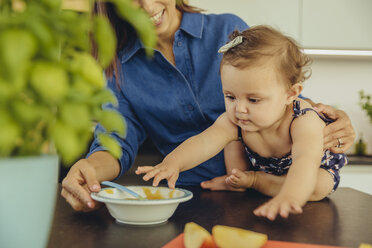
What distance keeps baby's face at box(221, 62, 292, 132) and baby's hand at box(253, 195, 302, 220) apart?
1.32ft

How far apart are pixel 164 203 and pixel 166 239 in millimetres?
72

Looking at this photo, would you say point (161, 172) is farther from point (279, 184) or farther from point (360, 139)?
point (360, 139)

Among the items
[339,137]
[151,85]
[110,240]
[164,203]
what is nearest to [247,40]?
[339,137]

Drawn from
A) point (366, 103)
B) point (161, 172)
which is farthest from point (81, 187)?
point (366, 103)

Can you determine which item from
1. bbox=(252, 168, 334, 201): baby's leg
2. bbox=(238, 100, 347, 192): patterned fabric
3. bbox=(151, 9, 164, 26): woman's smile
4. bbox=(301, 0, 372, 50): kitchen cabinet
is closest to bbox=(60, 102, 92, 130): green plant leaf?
bbox=(252, 168, 334, 201): baby's leg

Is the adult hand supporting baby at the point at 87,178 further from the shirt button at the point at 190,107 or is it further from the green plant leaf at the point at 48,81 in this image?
the green plant leaf at the point at 48,81

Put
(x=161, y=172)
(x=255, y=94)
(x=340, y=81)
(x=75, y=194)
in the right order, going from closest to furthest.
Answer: (x=75, y=194) → (x=161, y=172) → (x=255, y=94) → (x=340, y=81)

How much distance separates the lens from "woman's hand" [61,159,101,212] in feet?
2.90

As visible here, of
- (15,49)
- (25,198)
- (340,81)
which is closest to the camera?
(15,49)

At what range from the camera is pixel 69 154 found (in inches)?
13.3

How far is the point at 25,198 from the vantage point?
1.36 ft

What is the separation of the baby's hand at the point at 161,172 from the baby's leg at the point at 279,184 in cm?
27

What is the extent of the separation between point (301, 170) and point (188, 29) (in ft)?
2.70

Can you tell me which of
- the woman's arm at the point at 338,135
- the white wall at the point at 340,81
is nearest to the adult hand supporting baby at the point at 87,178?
the woman's arm at the point at 338,135
